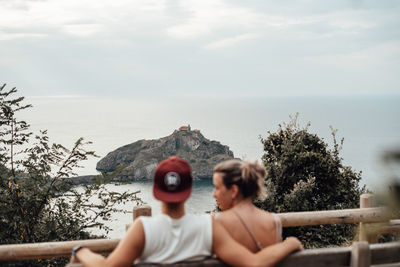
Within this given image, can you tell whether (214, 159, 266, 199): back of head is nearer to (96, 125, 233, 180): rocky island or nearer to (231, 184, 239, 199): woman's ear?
(231, 184, 239, 199): woman's ear

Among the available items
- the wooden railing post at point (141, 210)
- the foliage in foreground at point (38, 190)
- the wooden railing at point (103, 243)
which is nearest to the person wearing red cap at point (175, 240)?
the wooden railing at point (103, 243)

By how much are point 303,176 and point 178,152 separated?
180 ft

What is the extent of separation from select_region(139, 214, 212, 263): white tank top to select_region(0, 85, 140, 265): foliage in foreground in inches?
255

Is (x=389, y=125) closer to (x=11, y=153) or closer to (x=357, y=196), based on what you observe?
(x=11, y=153)

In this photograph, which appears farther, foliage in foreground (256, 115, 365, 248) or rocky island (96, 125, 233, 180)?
rocky island (96, 125, 233, 180)

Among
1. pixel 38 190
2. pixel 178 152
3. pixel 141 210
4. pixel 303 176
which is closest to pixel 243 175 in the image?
pixel 141 210

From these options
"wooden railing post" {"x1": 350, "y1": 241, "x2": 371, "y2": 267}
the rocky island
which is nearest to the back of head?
"wooden railing post" {"x1": 350, "y1": 241, "x2": 371, "y2": 267}

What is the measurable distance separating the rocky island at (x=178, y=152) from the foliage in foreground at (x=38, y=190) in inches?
2318

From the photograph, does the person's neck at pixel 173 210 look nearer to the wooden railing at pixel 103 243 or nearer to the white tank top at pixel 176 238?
the white tank top at pixel 176 238

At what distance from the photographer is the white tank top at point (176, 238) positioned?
6.82 feet

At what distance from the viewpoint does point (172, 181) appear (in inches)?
85.4

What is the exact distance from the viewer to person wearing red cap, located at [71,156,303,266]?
2.05 metres

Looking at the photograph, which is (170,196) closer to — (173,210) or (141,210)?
(173,210)

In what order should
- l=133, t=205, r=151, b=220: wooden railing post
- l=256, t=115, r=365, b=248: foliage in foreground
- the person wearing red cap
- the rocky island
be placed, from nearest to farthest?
the person wearing red cap
l=133, t=205, r=151, b=220: wooden railing post
l=256, t=115, r=365, b=248: foliage in foreground
the rocky island
